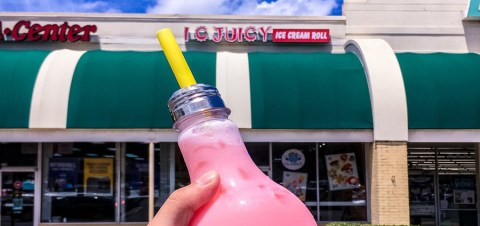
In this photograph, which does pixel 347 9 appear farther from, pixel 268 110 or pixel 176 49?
pixel 176 49

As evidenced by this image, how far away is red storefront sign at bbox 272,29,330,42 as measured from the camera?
53.4ft

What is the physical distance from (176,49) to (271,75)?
39.6ft

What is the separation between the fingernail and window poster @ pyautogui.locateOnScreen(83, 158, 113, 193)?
13.6 metres

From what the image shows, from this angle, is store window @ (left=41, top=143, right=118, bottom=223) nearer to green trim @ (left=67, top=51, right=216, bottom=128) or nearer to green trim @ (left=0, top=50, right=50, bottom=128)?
green trim @ (left=67, top=51, right=216, bottom=128)

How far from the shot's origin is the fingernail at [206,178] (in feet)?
6.07

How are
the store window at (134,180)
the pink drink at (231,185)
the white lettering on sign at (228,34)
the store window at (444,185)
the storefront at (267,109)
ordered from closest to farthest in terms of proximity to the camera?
1. the pink drink at (231,185)
2. the storefront at (267,109)
3. the store window at (134,180)
4. the white lettering on sign at (228,34)
5. the store window at (444,185)

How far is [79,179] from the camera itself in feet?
49.8

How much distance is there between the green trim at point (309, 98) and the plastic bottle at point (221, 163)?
455 inches

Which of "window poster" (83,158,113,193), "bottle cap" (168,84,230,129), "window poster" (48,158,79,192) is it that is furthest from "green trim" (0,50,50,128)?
"bottle cap" (168,84,230,129)

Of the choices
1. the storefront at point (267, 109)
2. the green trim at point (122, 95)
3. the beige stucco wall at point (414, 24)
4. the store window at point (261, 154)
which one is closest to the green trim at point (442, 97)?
the storefront at point (267, 109)

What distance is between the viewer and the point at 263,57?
1484 centimetres

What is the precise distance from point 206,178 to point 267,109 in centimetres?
1172

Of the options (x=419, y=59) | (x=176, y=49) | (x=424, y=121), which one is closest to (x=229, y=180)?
(x=176, y=49)

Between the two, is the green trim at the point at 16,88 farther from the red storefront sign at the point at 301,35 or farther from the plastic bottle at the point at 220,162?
the plastic bottle at the point at 220,162
